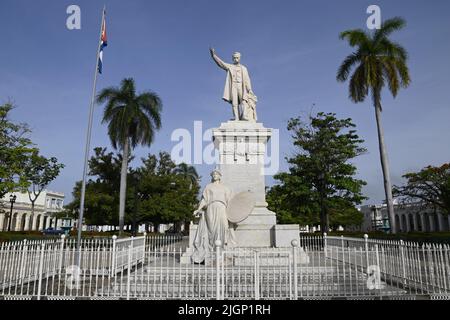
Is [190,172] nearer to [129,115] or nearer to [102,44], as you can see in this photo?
[129,115]

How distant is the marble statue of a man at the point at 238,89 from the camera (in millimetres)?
13750

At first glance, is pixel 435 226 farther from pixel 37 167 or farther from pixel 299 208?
pixel 37 167

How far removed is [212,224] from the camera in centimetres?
962

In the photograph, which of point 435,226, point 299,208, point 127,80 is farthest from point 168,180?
point 435,226

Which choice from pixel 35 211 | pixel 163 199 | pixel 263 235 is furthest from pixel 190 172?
pixel 263 235

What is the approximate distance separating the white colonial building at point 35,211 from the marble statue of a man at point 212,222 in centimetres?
6402

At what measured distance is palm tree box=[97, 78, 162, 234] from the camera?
28312 mm

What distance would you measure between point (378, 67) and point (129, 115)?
2026 cm

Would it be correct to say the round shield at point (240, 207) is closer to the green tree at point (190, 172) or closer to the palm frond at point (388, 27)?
the palm frond at point (388, 27)

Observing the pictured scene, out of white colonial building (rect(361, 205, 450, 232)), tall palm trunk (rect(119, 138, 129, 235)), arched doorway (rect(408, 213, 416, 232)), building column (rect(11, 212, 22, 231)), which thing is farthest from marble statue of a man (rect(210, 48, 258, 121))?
building column (rect(11, 212, 22, 231))

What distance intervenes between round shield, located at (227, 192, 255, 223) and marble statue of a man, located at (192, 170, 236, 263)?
353mm

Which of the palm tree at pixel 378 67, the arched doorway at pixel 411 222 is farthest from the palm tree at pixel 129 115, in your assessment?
the arched doorway at pixel 411 222

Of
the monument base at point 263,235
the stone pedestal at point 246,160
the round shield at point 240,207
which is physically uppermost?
the stone pedestal at point 246,160

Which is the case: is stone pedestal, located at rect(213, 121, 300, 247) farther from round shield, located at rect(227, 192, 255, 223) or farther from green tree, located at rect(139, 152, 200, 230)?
green tree, located at rect(139, 152, 200, 230)
